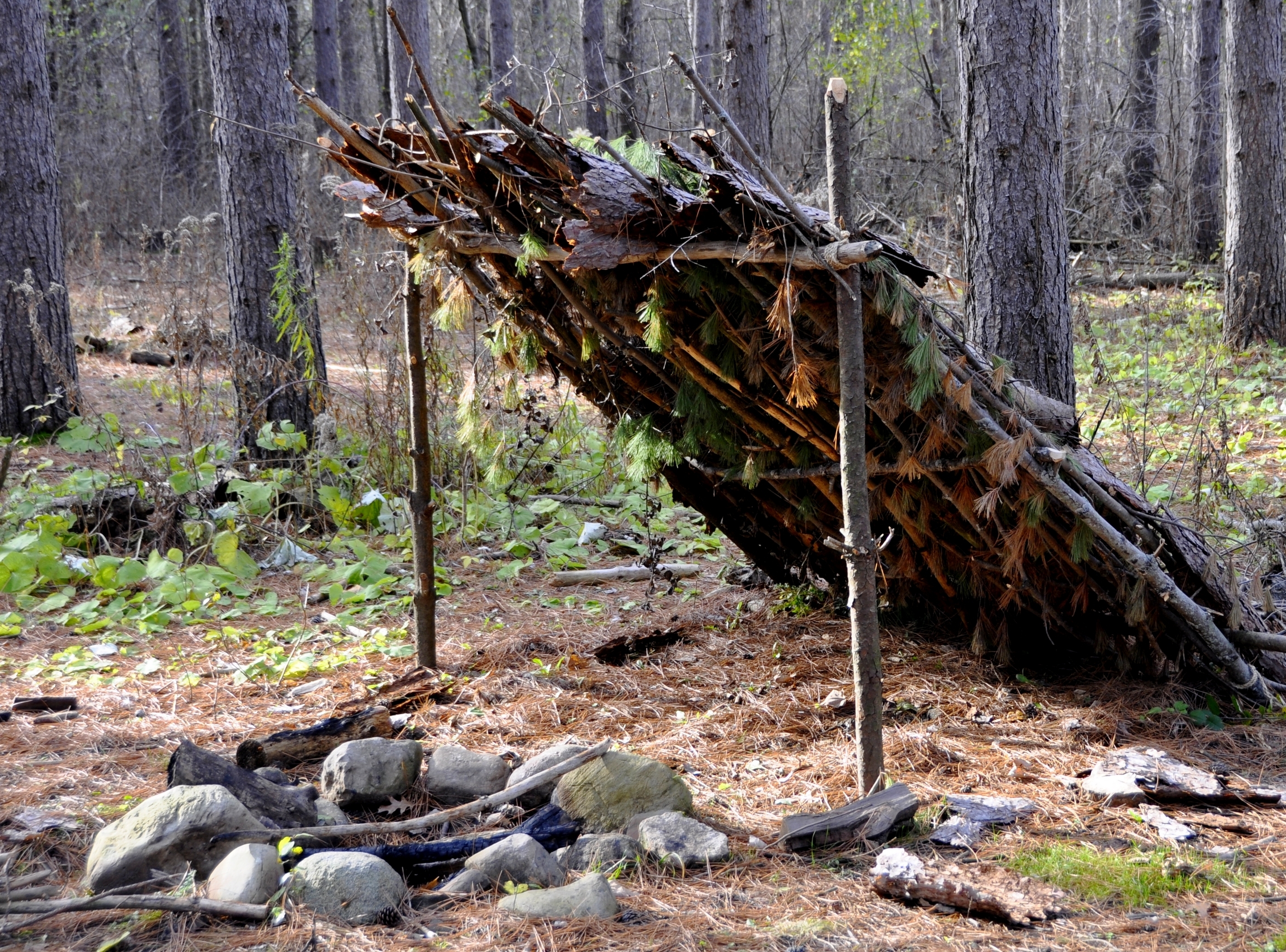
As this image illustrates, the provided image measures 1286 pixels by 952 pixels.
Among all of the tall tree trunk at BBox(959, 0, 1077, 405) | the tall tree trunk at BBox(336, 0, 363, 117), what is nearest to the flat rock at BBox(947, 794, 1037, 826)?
the tall tree trunk at BBox(959, 0, 1077, 405)

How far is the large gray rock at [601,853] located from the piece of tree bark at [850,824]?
0.43 m

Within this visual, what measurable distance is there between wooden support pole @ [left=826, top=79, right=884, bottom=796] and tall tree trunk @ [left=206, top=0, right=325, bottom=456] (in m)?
4.91

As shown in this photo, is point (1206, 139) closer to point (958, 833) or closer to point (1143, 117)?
point (1143, 117)

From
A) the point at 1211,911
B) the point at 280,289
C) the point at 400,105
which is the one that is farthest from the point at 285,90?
the point at 1211,911

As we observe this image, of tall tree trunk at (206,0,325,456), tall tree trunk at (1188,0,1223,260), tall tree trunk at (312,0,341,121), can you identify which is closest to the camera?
tall tree trunk at (206,0,325,456)

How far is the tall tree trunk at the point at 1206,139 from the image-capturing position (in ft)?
39.8

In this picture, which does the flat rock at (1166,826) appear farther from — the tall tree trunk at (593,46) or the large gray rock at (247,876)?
the tall tree trunk at (593,46)

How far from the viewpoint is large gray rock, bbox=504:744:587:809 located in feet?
9.94

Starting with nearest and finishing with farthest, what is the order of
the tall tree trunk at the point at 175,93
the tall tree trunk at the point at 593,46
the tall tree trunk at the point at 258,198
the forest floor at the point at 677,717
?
the forest floor at the point at 677,717, the tall tree trunk at the point at 258,198, the tall tree trunk at the point at 593,46, the tall tree trunk at the point at 175,93

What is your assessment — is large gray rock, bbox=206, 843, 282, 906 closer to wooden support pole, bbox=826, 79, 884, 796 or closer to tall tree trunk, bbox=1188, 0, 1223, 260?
wooden support pole, bbox=826, 79, 884, 796

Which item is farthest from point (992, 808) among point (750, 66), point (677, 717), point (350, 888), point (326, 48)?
point (326, 48)

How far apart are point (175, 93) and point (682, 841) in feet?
65.0

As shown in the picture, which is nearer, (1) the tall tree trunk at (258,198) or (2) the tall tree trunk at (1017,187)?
(2) the tall tree trunk at (1017,187)

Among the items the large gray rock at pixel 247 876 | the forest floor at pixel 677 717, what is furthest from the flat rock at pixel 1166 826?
the large gray rock at pixel 247 876
